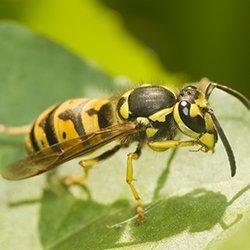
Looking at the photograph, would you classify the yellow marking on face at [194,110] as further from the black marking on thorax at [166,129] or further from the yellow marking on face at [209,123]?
the black marking on thorax at [166,129]

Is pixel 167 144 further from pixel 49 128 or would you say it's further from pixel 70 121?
pixel 49 128

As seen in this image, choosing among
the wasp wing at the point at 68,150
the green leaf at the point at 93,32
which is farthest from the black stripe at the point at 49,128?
the green leaf at the point at 93,32

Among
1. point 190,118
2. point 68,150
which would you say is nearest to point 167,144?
point 190,118

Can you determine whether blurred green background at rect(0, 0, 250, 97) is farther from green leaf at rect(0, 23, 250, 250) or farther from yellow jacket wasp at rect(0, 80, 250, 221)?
yellow jacket wasp at rect(0, 80, 250, 221)

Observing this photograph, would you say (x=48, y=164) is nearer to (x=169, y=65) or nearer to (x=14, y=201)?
(x=14, y=201)

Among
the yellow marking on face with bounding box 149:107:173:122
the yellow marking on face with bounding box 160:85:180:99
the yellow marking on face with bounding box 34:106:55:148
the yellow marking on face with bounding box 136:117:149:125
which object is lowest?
the yellow marking on face with bounding box 34:106:55:148

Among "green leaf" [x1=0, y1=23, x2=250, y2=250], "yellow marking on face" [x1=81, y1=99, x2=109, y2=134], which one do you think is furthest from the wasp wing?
"green leaf" [x1=0, y1=23, x2=250, y2=250]
